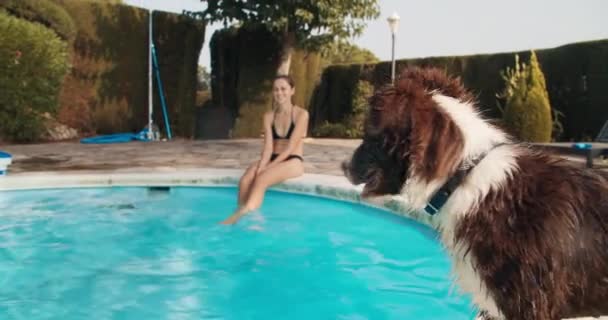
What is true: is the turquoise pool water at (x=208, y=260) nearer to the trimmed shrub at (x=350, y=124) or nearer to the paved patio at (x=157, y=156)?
the paved patio at (x=157, y=156)

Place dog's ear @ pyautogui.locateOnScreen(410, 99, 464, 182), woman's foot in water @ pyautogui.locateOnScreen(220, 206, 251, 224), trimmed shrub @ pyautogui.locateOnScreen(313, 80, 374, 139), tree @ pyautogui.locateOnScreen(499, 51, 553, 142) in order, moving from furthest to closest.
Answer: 1. trimmed shrub @ pyautogui.locateOnScreen(313, 80, 374, 139)
2. tree @ pyautogui.locateOnScreen(499, 51, 553, 142)
3. woman's foot in water @ pyautogui.locateOnScreen(220, 206, 251, 224)
4. dog's ear @ pyautogui.locateOnScreen(410, 99, 464, 182)

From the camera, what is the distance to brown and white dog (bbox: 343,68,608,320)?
2068 millimetres

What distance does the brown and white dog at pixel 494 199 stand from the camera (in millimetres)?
2068

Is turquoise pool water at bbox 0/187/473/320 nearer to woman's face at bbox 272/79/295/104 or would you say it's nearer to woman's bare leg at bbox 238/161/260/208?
woman's bare leg at bbox 238/161/260/208

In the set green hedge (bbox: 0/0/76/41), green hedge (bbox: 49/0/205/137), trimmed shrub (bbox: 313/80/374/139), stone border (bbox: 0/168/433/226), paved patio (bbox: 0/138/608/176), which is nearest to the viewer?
stone border (bbox: 0/168/433/226)

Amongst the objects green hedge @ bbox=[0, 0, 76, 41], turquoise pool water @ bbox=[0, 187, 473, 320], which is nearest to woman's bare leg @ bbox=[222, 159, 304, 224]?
turquoise pool water @ bbox=[0, 187, 473, 320]

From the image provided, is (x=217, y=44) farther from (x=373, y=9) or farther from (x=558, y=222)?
(x=558, y=222)

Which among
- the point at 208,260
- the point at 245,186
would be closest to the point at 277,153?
the point at 245,186

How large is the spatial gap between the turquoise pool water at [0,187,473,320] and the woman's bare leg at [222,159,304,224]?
0.28 m

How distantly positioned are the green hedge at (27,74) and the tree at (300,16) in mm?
5140

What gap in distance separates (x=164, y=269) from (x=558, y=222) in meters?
4.07

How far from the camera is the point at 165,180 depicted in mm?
8578

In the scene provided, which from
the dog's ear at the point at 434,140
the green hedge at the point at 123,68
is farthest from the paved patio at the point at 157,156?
the dog's ear at the point at 434,140

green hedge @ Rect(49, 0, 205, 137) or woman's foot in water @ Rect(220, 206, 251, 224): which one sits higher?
green hedge @ Rect(49, 0, 205, 137)
